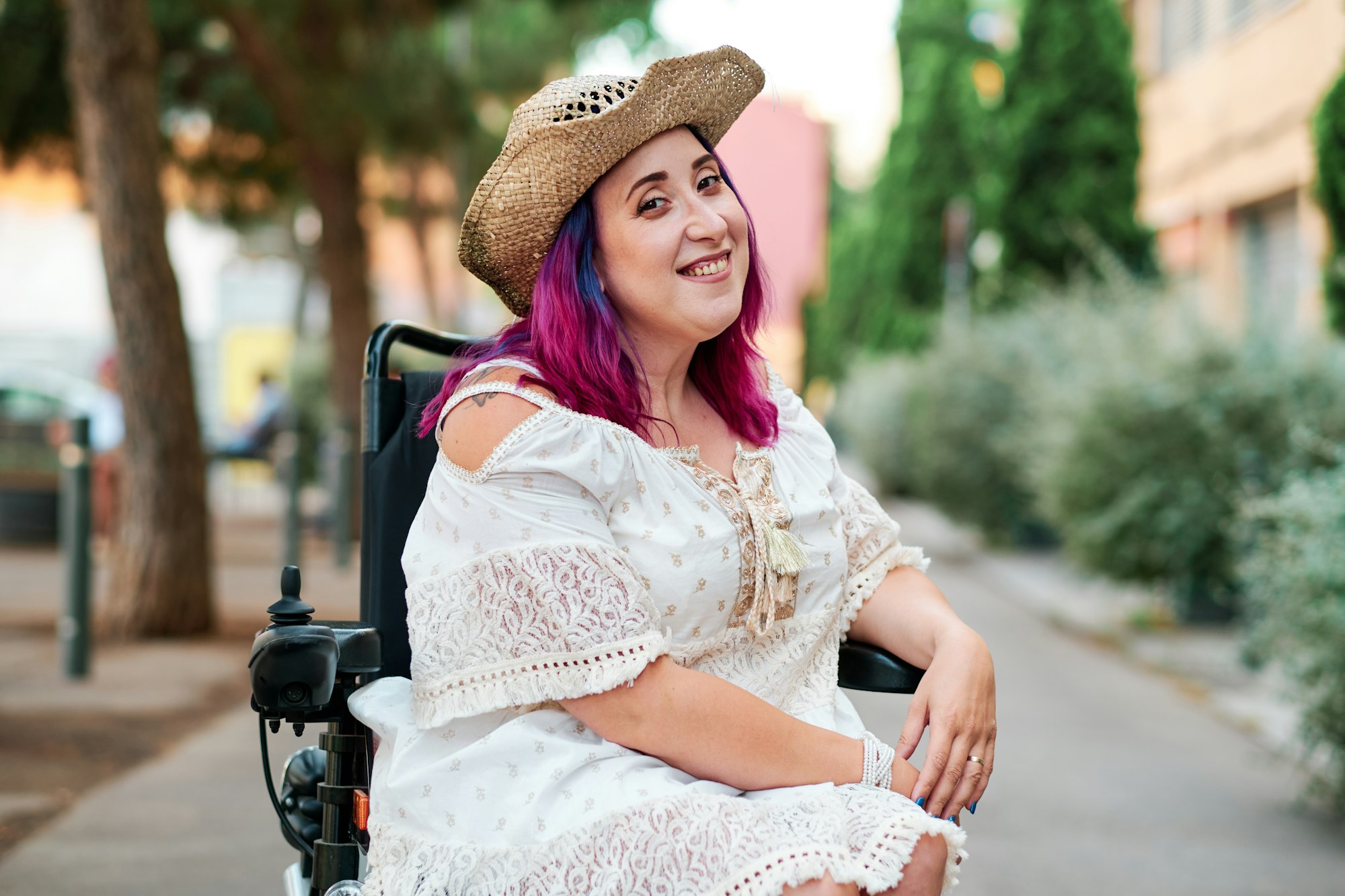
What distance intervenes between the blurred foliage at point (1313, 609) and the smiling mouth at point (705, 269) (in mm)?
2842

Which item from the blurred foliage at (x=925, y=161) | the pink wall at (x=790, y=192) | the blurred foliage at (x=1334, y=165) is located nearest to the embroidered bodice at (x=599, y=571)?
the blurred foliage at (x=1334, y=165)

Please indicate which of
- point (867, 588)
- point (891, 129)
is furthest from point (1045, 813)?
point (891, 129)

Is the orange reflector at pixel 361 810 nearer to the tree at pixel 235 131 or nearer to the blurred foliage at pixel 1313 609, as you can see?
the blurred foliage at pixel 1313 609

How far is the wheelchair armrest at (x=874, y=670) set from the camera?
2.41m

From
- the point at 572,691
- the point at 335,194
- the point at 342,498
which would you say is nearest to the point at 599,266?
the point at 572,691

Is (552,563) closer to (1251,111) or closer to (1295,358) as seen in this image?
(1295,358)

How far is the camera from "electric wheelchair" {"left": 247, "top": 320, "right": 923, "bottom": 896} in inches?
79.4

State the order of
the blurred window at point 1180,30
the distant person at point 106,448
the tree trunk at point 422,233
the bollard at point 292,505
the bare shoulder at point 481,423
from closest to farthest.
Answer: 1. the bare shoulder at point 481,423
2. the bollard at point 292,505
3. the distant person at point 106,448
4. the blurred window at point 1180,30
5. the tree trunk at point 422,233

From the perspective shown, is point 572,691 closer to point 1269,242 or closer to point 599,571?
point 599,571

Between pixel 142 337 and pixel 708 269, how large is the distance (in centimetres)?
552

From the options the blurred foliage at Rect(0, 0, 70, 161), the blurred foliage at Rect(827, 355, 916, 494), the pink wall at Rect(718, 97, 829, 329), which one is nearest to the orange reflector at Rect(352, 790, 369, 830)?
the blurred foliage at Rect(0, 0, 70, 161)

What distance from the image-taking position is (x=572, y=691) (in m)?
1.91

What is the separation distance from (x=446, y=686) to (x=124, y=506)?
573 cm

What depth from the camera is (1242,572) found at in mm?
5250
